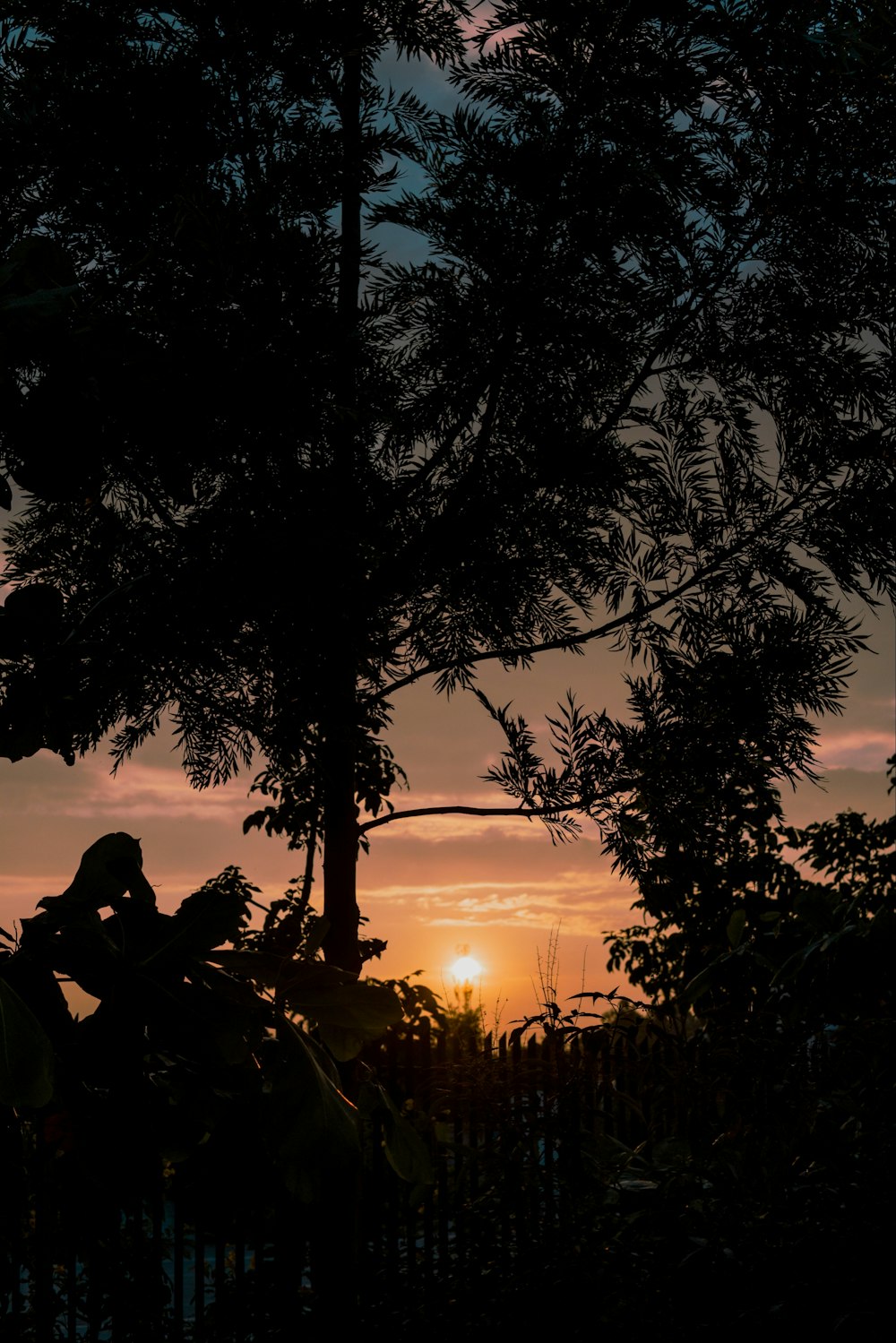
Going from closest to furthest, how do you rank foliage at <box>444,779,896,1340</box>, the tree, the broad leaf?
the broad leaf, foliage at <box>444,779,896,1340</box>, the tree

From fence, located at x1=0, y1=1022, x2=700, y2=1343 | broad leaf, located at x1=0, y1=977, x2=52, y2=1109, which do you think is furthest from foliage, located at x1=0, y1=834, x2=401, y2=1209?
fence, located at x1=0, y1=1022, x2=700, y2=1343

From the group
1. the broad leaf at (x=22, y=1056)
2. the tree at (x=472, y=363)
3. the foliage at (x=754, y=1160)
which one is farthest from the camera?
the tree at (x=472, y=363)

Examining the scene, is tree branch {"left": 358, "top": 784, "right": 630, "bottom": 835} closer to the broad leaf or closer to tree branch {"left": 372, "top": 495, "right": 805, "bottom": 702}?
tree branch {"left": 372, "top": 495, "right": 805, "bottom": 702}

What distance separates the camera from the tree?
3.45 meters

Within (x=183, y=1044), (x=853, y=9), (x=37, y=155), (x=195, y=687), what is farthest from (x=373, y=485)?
(x=183, y=1044)

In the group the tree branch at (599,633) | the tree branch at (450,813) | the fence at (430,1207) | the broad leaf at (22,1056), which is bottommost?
the fence at (430,1207)

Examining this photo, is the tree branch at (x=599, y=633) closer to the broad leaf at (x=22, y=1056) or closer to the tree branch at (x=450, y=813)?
the tree branch at (x=450, y=813)

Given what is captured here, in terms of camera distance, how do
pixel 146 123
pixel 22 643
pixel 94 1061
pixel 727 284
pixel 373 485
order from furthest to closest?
pixel 727 284
pixel 373 485
pixel 146 123
pixel 22 643
pixel 94 1061

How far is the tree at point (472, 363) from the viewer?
11.3 feet

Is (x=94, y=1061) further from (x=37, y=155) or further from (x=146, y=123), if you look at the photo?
(x=146, y=123)

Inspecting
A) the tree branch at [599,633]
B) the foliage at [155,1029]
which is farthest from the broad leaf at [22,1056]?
the tree branch at [599,633]

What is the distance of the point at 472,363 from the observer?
13.4 ft

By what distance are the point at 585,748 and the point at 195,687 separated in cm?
153

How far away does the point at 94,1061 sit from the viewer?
4.52 ft
